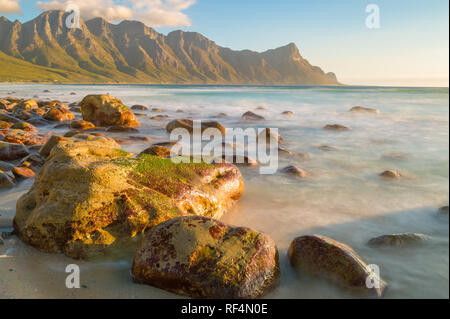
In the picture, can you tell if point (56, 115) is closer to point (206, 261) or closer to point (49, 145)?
point (49, 145)

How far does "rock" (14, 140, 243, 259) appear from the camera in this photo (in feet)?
9.82

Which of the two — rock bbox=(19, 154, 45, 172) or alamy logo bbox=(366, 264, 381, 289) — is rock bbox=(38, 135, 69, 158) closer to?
rock bbox=(19, 154, 45, 172)

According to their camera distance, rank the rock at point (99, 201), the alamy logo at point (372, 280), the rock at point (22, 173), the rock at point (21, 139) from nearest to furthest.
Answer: the alamy logo at point (372, 280)
the rock at point (99, 201)
the rock at point (22, 173)
the rock at point (21, 139)

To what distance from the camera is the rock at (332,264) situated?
8.50ft

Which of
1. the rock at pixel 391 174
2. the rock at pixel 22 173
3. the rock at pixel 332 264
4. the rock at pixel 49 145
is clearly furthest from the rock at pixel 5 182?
the rock at pixel 391 174

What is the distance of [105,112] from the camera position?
12344 mm

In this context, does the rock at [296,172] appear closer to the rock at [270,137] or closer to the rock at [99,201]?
the rock at [99,201]

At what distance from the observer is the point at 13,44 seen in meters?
172

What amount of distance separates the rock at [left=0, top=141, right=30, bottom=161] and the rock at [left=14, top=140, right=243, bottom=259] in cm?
356

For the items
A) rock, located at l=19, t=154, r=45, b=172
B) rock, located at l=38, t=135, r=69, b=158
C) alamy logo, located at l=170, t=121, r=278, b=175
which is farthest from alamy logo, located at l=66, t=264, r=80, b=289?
rock, located at l=38, t=135, r=69, b=158

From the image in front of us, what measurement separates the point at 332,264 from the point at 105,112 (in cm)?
1180

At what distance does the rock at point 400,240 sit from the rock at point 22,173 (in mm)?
5710

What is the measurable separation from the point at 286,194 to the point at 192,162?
5.92ft

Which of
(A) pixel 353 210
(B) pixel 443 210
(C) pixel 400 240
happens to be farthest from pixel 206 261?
(B) pixel 443 210
